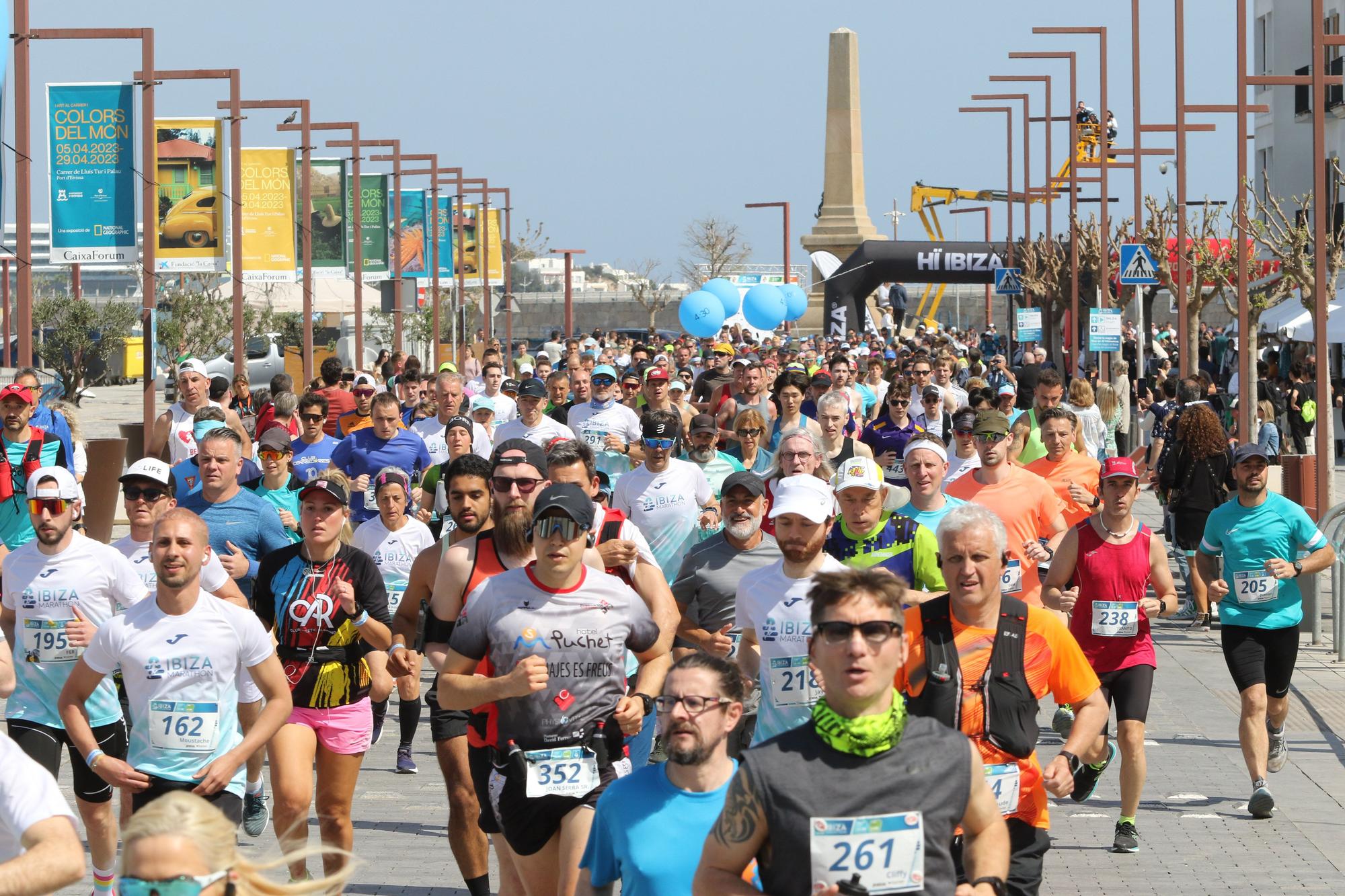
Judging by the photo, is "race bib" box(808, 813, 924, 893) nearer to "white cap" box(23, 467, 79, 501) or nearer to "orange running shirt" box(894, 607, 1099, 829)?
"orange running shirt" box(894, 607, 1099, 829)

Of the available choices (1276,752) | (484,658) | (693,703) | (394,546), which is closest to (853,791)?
(693,703)

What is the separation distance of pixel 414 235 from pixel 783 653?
45.0 m

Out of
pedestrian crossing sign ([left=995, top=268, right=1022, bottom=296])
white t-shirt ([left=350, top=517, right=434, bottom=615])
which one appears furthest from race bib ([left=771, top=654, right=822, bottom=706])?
pedestrian crossing sign ([left=995, top=268, right=1022, bottom=296])

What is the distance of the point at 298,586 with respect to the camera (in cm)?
759

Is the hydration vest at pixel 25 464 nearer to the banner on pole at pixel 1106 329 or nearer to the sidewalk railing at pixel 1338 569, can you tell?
the sidewalk railing at pixel 1338 569

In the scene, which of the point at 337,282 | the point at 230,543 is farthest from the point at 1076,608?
the point at 337,282

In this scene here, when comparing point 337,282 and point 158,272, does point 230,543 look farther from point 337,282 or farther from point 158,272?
point 337,282

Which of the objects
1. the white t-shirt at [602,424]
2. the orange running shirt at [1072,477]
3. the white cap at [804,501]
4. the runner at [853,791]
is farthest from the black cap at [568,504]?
the white t-shirt at [602,424]

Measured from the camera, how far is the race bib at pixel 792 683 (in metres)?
6.41

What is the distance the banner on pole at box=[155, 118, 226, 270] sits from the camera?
26594mm

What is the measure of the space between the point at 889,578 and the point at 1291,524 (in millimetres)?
6121

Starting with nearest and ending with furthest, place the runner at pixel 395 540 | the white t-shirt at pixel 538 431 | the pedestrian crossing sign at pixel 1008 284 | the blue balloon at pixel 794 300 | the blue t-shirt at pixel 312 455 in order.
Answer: the runner at pixel 395 540 → the blue t-shirt at pixel 312 455 → the white t-shirt at pixel 538 431 → the pedestrian crossing sign at pixel 1008 284 → the blue balloon at pixel 794 300

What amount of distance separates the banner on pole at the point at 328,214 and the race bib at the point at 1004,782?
3357 centimetres

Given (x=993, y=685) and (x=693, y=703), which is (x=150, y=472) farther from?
(x=993, y=685)
